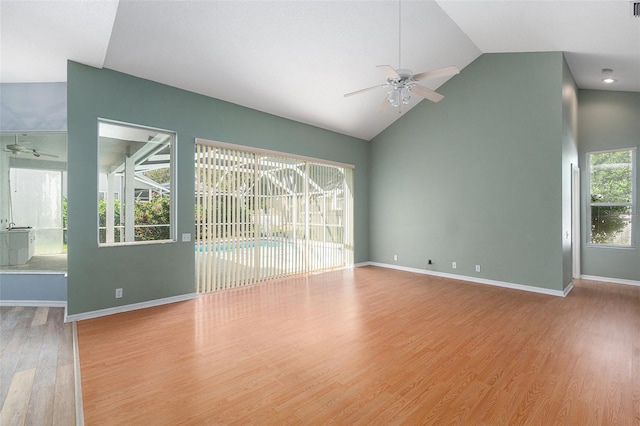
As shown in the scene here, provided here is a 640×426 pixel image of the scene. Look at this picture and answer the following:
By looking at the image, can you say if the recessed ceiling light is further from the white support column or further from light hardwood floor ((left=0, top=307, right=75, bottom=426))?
light hardwood floor ((left=0, top=307, right=75, bottom=426))

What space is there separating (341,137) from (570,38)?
164 inches

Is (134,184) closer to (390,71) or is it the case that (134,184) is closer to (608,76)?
(390,71)

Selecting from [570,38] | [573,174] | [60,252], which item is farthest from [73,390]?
[573,174]

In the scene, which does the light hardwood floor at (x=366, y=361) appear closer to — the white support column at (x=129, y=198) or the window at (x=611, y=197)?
the white support column at (x=129, y=198)

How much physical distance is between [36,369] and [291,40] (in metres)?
4.43

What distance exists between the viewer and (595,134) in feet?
19.4

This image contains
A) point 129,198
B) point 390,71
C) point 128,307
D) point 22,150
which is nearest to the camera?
point 390,71

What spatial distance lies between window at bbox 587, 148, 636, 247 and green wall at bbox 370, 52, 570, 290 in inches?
73.4

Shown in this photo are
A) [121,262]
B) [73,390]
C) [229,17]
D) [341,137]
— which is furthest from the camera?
[341,137]

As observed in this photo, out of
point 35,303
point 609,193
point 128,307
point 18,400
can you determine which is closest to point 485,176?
point 609,193

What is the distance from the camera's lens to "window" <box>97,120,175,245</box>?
410cm

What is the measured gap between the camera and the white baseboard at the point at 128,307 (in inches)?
149

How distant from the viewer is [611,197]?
5.80 metres

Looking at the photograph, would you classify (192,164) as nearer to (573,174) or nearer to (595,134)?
(573,174)
